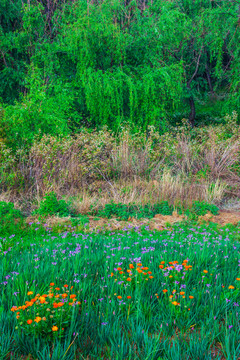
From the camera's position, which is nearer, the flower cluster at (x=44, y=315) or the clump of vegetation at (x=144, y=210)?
the flower cluster at (x=44, y=315)

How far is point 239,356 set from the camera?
7.11ft

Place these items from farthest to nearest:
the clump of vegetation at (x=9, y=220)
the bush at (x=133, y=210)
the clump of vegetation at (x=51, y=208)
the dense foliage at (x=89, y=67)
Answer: the dense foliage at (x=89, y=67)
the bush at (x=133, y=210)
the clump of vegetation at (x=51, y=208)
the clump of vegetation at (x=9, y=220)

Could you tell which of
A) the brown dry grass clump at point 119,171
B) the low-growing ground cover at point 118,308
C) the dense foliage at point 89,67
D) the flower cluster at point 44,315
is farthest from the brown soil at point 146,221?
the dense foliage at point 89,67

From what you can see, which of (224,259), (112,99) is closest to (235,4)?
(112,99)

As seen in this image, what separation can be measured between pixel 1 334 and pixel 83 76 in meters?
10.1

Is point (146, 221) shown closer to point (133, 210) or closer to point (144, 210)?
point (144, 210)

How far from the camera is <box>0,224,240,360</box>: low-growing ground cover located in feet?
6.91

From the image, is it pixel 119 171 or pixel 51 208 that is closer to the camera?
pixel 51 208

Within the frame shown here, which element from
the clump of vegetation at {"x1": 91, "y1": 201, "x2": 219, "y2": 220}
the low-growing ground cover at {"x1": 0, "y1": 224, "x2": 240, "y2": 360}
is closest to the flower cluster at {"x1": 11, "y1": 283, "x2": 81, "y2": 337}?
the low-growing ground cover at {"x1": 0, "y1": 224, "x2": 240, "y2": 360}

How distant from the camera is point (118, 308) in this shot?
254 cm

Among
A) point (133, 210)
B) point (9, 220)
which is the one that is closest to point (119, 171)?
→ point (133, 210)

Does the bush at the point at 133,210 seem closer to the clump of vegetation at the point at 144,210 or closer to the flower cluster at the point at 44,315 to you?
the clump of vegetation at the point at 144,210

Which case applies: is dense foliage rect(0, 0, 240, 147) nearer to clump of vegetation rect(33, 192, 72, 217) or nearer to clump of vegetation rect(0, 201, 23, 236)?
clump of vegetation rect(33, 192, 72, 217)

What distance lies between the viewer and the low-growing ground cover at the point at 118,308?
2.11 metres
